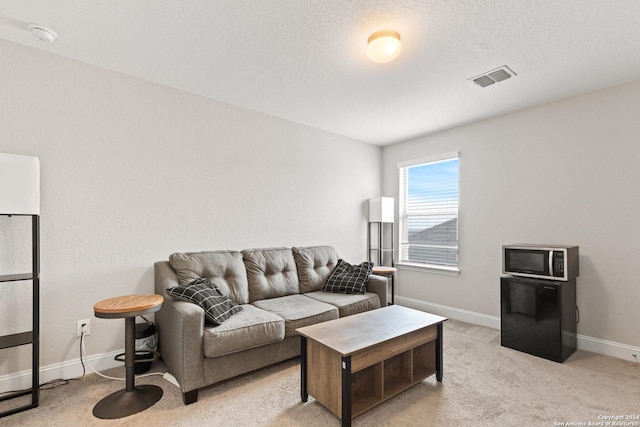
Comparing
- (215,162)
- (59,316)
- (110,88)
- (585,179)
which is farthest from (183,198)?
(585,179)

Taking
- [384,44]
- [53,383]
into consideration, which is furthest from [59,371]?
[384,44]

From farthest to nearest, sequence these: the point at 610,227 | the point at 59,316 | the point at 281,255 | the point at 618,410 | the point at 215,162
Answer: the point at 281,255, the point at 215,162, the point at 610,227, the point at 59,316, the point at 618,410

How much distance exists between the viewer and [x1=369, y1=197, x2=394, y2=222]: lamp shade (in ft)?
14.9

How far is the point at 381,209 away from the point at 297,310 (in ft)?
7.42

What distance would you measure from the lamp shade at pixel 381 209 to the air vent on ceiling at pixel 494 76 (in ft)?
6.70

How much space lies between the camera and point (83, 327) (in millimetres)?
2523

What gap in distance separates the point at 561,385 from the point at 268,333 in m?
2.29

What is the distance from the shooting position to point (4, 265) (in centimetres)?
224

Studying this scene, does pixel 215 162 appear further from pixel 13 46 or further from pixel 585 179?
pixel 585 179

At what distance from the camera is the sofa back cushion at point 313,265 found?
11.8ft

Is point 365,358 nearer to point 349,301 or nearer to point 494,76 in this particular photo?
point 349,301

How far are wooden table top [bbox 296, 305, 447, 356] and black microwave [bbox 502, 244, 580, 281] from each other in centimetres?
130

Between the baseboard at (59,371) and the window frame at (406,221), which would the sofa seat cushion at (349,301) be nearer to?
the window frame at (406,221)

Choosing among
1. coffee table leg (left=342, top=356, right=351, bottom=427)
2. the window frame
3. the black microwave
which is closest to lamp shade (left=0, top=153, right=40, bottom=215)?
coffee table leg (left=342, top=356, right=351, bottom=427)
